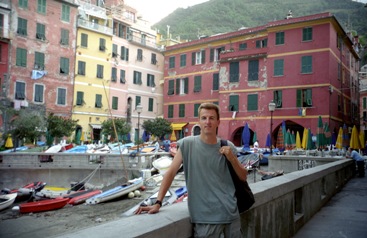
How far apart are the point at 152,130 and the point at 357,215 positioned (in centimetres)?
3478

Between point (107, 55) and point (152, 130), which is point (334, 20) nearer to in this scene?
point (152, 130)

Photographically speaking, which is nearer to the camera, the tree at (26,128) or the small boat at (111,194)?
the small boat at (111,194)

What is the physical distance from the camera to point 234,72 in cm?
3781

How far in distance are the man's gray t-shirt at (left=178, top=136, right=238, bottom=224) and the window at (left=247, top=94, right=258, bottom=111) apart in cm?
3397

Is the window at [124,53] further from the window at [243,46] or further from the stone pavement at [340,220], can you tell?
the stone pavement at [340,220]

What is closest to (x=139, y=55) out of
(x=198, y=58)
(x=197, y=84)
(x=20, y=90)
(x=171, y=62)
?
(x=171, y=62)

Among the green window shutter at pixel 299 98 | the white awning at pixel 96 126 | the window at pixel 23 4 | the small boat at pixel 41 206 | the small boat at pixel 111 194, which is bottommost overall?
the small boat at pixel 41 206

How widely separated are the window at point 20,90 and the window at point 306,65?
27253 millimetres

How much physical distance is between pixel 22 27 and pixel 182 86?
1901cm

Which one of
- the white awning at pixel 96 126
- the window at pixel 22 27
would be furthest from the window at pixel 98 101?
the window at pixel 22 27

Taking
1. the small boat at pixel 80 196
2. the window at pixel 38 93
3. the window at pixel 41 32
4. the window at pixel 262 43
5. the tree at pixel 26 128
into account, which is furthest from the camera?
the window at pixel 262 43

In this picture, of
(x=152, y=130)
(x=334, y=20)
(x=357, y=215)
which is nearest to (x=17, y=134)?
(x=152, y=130)

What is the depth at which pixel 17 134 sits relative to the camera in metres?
28.0

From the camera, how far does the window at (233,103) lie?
3744 cm
